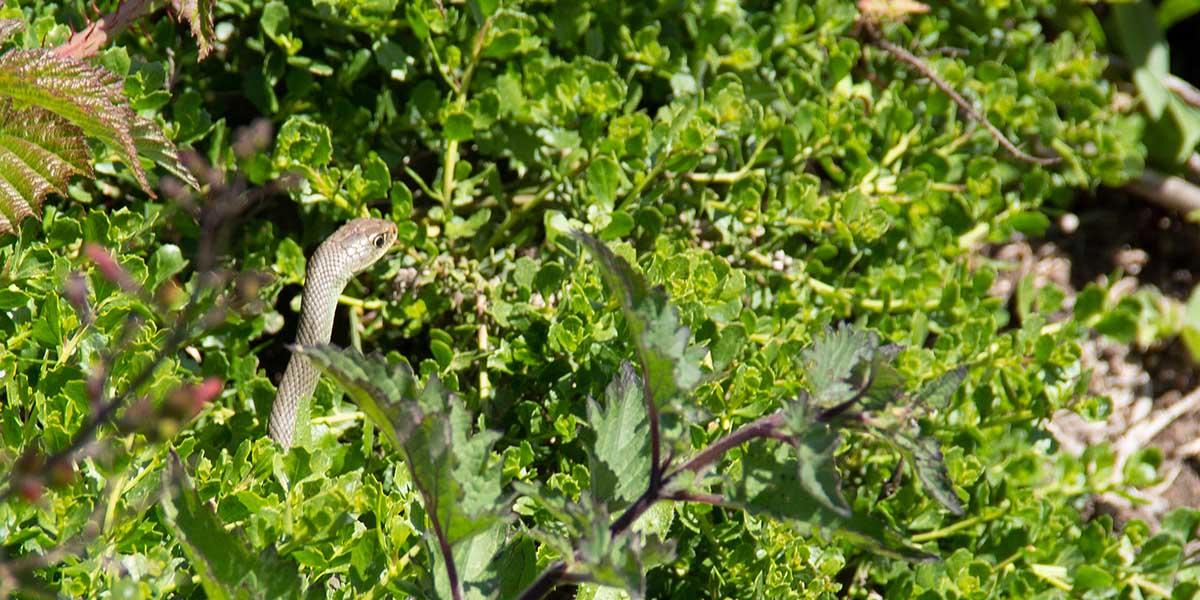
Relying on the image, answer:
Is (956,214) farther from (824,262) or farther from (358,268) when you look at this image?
(358,268)

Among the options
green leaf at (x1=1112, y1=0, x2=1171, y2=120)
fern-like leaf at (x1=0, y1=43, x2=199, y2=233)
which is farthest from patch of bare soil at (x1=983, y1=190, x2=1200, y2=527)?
fern-like leaf at (x1=0, y1=43, x2=199, y2=233)

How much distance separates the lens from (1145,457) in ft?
9.87

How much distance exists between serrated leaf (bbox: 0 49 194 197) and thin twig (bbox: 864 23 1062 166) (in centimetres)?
217

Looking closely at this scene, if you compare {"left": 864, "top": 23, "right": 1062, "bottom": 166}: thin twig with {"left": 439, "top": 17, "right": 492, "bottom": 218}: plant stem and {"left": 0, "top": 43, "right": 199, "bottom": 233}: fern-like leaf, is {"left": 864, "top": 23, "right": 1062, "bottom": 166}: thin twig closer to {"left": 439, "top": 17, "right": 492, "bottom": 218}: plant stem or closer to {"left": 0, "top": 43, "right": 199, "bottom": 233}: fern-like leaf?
{"left": 439, "top": 17, "right": 492, "bottom": 218}: plant stem

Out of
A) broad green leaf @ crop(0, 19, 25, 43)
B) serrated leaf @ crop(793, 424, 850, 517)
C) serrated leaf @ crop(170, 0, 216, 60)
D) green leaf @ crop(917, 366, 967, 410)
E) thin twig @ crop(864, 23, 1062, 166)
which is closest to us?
serrated leaf @ crop(793, 424, 850, 517)

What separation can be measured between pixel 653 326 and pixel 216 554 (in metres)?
0.66

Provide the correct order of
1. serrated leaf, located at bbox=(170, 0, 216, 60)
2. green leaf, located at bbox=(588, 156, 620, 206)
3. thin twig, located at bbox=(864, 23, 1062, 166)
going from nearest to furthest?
1. serrated leaf, located at bbox=(170, 0, 216, 60)
2. green leaf, located at bbox=(588, 156, 620, 206)
3. thin twig, located at bbox=(864, 23, 1062, 166)

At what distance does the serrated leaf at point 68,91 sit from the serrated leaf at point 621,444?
86 centimetres

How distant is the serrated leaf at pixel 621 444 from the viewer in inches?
71.4

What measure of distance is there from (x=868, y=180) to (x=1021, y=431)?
2.40ft

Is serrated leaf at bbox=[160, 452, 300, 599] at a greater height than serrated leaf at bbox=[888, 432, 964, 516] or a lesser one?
lesser

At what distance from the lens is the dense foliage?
5.96 feet

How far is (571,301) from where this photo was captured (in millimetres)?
2441

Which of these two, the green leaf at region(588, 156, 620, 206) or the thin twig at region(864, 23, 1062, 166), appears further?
the thin twig at region(864, 23, 1062, 166)
